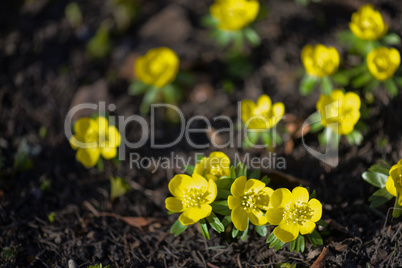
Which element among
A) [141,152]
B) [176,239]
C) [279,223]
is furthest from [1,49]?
[279,223]

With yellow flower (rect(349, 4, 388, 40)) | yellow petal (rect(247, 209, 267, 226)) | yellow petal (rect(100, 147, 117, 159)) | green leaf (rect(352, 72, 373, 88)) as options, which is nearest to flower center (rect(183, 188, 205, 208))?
yellow petal (rect(247, 209, 267, 226))

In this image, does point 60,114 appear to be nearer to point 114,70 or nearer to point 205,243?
point 114,70

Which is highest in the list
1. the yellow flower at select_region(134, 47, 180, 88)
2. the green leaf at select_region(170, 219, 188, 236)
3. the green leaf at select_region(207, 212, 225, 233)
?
the yellow flower at select_region(134, 47, 180, 88)

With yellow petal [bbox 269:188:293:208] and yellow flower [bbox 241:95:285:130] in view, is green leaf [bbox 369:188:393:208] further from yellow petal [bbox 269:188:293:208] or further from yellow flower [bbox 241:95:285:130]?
yellow flower [bbox 241:95:285:130]

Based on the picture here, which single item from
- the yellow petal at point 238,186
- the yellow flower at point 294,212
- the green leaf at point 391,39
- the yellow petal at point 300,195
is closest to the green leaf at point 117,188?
the yellow petal at point 238,186

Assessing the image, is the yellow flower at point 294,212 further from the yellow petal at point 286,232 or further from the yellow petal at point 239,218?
the yellow petal at point 239,218

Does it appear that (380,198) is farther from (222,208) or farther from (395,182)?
(222,208)

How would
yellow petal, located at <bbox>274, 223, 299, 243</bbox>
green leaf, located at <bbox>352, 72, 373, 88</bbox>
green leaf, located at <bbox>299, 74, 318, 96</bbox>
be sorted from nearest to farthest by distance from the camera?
yellow petal, located at <bbox>274, 223, 299, 243</bbox> → green leaf, located at <bbox>352, 72, 373, 88</bbox> → green leaf, located at <bbox>299, 74, 318, 96</bbox>
